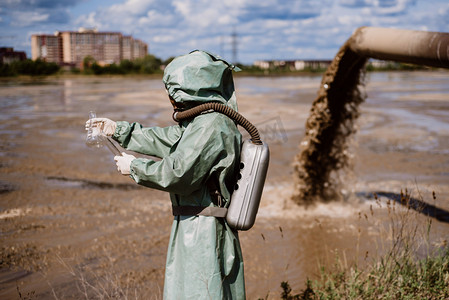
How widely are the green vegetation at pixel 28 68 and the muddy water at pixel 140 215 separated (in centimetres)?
1985

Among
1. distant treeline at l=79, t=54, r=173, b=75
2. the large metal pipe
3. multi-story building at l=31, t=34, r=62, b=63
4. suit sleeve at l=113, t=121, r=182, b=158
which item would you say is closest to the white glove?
suit sleeve at l=113, t=121, r=182, b=158

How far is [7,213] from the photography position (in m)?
6.31

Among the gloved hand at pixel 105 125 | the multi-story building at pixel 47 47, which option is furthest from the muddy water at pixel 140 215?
the multi-story building at pixel 47 47

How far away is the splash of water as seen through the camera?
19.5 feet

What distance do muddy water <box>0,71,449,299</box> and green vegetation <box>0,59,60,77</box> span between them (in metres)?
19.8

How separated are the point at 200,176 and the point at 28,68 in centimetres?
3544

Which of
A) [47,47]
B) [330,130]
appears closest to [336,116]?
[330,130]

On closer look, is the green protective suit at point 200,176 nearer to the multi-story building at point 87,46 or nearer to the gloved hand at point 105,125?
the gloved hand at point 105,125

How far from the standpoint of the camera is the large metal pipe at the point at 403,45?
3.62 m

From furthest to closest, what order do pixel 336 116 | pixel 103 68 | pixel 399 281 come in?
pixel 103 68
pixel 336 116
pixel 399 281

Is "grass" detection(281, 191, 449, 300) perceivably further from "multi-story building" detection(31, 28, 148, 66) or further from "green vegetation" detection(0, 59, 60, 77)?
"multi-story building" detection(31, 28, 148, 66)

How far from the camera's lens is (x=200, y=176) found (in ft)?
7.51

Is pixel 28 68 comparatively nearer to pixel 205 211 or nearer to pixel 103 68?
pixel 103 68

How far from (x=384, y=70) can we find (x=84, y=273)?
57363mm
